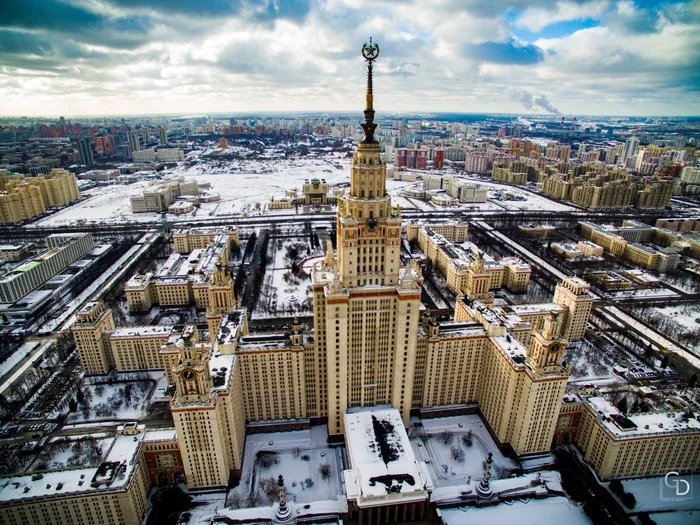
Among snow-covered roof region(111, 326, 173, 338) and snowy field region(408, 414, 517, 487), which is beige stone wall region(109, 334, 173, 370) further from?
snowy field region(408, 414, 517, 487)

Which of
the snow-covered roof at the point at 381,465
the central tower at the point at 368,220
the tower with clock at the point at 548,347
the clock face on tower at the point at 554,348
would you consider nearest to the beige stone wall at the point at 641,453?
the tower with clock at the point at 548,347

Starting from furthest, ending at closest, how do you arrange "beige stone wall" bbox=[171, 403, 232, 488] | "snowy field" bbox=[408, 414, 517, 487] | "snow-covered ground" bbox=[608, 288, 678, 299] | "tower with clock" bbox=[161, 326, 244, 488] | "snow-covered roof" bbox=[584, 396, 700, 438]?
1. "snow-covered ground" bbox=[608, 288, 678, 299]
2. "snowy field" bbox=[408, 414, 517, 487]
3. "snow-covered roof" bbox=[584, 396, 700, 438]
4. "beige stone wall" bbox=[171, 403, 232, 488]
5. "tower with clock" bbox=[161, 326, 244, 488]

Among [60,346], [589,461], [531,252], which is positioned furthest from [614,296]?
[60,346]

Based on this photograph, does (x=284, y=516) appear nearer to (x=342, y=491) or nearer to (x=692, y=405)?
(x=342, y=491)

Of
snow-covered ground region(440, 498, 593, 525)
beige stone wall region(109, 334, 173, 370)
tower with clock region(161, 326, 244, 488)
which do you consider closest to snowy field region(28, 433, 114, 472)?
tower with clock region(161, 326, 244, 488)

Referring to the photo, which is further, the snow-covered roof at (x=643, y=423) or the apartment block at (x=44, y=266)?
the apartment block at (x=44, y=266)

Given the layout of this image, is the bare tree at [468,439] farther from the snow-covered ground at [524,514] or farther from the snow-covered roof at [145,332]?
the snow-covered roof at [145,332]

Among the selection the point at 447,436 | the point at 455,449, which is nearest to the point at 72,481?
the point at 455,449
